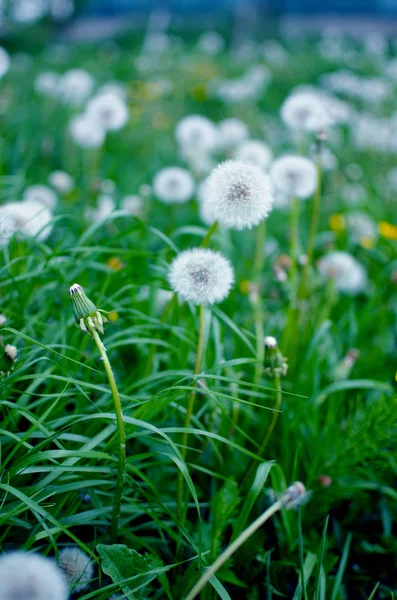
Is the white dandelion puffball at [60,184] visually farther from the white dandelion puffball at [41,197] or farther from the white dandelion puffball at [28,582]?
the white dandelion puffball at [28,582]

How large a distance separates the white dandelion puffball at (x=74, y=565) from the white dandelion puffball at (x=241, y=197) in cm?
73

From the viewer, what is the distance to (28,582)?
1.91ft

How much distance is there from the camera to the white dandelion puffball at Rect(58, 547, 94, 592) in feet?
3.47

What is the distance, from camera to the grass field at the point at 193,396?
109cm

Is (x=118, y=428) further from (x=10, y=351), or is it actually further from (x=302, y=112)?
(x=302, y=112)

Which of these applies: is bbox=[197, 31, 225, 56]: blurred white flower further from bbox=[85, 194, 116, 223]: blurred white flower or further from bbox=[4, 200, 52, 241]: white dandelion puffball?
bbox=[4, 200, 52, 241]: white dandelion puffball

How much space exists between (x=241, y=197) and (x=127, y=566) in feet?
2.46

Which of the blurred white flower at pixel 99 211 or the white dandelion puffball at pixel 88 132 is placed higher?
the white dandelion puffball at pixel 88 132

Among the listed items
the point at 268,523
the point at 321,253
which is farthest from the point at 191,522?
the point at 321,253

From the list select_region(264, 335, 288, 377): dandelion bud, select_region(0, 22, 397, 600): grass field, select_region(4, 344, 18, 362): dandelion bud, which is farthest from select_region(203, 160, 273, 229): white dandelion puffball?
select_region(4, 344, 18, 362): dandelion bud

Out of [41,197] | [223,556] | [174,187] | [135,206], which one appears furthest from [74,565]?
[135,206]

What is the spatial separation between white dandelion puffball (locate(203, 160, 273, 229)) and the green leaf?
2.19ft

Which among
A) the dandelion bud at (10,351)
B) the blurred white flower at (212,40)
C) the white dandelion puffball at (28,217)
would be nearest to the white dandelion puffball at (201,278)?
the dandelion bud at (10,351)

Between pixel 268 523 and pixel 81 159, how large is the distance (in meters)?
2.54
